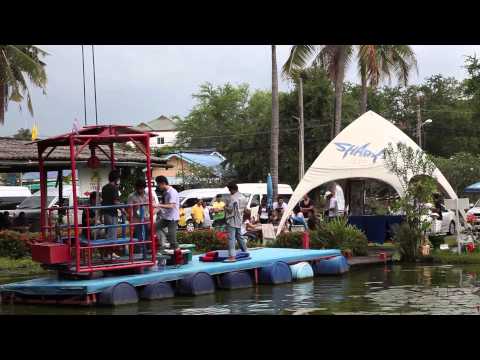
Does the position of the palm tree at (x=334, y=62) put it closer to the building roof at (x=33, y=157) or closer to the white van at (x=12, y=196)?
the building roof at (x=33, y=157)

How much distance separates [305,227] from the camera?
23.7 meters

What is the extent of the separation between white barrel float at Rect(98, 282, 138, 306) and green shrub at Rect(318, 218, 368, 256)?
7889 millimetres

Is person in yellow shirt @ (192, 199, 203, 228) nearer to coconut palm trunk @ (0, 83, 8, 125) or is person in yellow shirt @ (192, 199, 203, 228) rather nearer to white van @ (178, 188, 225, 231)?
white van @ (178, 188, 225, 231)

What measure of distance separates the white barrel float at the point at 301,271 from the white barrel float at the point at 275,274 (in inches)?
14.1

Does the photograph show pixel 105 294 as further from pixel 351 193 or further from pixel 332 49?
pixel 332 49

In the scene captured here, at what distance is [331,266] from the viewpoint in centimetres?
1736

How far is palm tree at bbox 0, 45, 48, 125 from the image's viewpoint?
24.6 metres

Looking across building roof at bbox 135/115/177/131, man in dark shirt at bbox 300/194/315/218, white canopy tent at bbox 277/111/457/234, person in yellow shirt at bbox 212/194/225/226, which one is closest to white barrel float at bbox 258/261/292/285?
white canopy tent at bbox 277/111/457/234

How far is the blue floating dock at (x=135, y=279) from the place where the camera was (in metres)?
13.1

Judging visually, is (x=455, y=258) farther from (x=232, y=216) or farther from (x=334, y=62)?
(x=334, y=62)

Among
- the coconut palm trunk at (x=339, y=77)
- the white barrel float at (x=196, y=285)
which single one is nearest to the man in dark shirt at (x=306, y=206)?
the coconut palm trunk at (x=339, y=77)

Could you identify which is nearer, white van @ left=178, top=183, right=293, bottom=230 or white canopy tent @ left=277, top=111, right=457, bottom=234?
white canopy tent @ left=277, top=111, right=457, bottom=234

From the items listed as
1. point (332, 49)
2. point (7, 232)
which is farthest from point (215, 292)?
point (332, 49)
